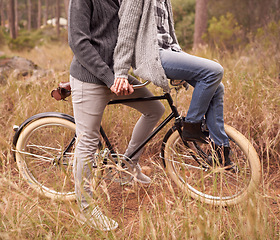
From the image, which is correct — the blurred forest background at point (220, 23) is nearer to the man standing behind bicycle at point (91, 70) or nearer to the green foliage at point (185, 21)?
the green foliage at point (185, 21)

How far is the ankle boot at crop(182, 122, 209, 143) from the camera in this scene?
6.61ft

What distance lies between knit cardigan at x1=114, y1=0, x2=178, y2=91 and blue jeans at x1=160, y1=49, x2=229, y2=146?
0.25 feet

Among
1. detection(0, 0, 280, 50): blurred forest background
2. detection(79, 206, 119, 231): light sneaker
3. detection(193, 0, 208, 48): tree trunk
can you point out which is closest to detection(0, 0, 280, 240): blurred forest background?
detection(79, 206, 119, 231): light sneaker

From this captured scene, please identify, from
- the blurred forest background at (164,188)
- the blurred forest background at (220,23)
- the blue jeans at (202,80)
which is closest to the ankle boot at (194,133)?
the blue jeans at (202,80)

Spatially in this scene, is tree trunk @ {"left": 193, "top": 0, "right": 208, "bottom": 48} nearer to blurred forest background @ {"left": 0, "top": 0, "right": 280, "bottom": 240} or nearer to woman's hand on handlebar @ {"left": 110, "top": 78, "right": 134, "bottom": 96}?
blurred forest background @ {"left": 0, "top": 0, "right": 280, "bottom": 240}

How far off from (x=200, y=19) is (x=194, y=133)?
7.62 meters

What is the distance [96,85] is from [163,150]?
85 cm

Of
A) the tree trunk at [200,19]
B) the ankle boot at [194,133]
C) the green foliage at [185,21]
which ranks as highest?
the ankle boot at [194,133]

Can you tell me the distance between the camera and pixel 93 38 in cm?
183

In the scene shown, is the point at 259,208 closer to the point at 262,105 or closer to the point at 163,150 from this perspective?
the point at 163,150

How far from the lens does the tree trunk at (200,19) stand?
871 cm

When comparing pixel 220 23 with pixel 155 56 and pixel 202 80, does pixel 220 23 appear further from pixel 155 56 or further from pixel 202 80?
pixel 155 56

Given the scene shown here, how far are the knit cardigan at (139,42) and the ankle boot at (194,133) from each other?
360 millimetres

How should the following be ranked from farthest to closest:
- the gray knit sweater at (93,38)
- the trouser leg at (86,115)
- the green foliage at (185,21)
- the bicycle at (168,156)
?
the green foliage at (185,21) < the bicycle at (168,156) < the trouser leg at (86,115) < the gray knit sweater at (93,38)
